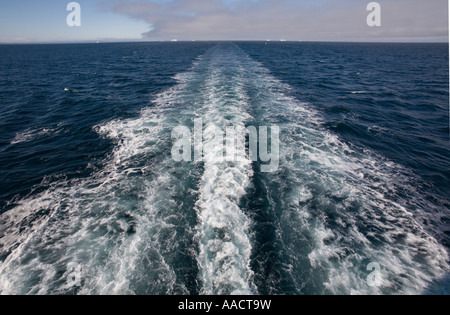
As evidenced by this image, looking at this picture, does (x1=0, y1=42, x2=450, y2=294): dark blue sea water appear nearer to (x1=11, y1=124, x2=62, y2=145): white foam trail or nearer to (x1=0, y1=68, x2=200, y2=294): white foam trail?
(x1=0, y1=68, x2=200, y2=294): white foam trail

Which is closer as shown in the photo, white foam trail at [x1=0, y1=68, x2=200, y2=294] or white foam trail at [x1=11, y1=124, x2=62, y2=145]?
white foam trail at [x1=0, y1=68, x2=200, y2=294]

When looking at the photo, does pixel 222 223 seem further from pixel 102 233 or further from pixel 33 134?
pixel 33 134

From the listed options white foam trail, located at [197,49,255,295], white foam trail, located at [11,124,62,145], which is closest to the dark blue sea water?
white foam trail, located at [197,49,255,295]

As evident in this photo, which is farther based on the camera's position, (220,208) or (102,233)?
A: (220,208)

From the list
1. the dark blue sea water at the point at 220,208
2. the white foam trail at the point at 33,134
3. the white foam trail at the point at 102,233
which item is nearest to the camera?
the white foam trail at the point at 102,233

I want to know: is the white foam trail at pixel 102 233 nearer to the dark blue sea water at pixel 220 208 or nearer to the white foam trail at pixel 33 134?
the dark blue sea water at pixel 220 208

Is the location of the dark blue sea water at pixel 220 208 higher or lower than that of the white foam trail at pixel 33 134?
lower

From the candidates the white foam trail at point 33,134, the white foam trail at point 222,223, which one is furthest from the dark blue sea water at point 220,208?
the white foam trail at point 33,134

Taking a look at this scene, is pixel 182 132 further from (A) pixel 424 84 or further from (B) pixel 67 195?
(A) pixel 424 84

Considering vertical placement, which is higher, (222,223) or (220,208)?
(220,208)

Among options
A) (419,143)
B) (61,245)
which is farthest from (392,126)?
(61,245)

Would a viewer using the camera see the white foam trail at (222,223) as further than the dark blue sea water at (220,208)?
No

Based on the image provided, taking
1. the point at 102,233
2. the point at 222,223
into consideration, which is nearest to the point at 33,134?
the point at 102,233

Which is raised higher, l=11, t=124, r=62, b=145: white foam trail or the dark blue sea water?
l=11, t=124, r=62, b=145: white foam trail
